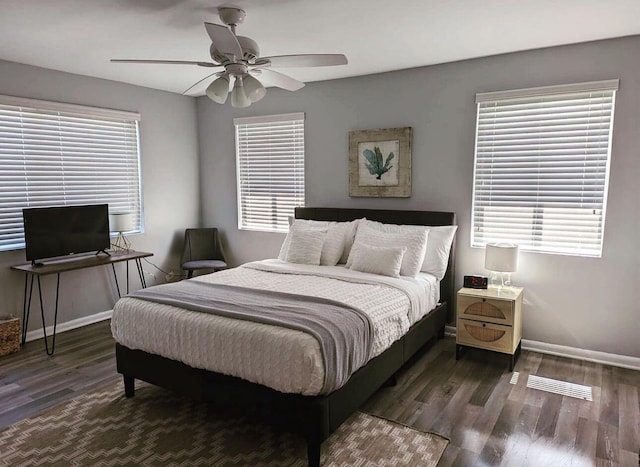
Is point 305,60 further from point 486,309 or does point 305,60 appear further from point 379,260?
point 486,309

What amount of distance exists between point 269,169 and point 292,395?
11.6 ft

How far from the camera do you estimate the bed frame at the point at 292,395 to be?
227 cm

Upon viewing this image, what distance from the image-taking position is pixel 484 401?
3002 millimetres

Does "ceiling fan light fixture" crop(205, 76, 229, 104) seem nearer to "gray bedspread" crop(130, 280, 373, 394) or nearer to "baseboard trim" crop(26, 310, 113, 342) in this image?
"gray bedspread" crop(130, 280, 373, 394)

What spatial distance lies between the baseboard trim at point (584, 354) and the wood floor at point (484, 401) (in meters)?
0.08

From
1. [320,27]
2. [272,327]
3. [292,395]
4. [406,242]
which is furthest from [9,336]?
[320,27]

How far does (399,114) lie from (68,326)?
4.04 meters

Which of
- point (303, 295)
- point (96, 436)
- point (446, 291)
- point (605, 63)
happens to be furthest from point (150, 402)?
point (605, 63)

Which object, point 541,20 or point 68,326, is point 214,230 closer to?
point 68,326

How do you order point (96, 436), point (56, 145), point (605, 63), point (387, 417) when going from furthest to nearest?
point (56, 145), point (605, 63), point (387, 417), point (96, 436)

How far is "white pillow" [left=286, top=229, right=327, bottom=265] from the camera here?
4191mm

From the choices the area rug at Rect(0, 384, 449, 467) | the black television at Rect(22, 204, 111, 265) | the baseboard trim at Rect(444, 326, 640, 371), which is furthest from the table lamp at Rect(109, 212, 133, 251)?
the baseboard trim at Rect(444, 326, 640, 371)

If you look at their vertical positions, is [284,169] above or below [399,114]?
below

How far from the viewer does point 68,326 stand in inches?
177
